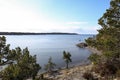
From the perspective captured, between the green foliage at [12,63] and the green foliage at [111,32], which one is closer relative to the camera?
the green foliage at [12,63]

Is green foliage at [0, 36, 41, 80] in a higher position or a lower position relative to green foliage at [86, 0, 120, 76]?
lower

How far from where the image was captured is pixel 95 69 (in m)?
38.7

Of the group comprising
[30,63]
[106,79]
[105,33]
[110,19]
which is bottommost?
[106,79]

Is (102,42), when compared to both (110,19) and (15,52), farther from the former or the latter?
(15,52)

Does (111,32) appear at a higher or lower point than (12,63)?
higher

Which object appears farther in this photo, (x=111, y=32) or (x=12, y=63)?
(x=111, y=32)

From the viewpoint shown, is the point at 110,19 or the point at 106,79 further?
the point at 106,79

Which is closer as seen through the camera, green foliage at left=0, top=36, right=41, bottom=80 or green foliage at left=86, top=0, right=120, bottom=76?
green foliage at left=0, top=36, right=41, bottom=80

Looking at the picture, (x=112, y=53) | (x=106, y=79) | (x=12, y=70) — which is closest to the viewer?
(x=12, y=70)

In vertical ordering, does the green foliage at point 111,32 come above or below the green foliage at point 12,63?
above

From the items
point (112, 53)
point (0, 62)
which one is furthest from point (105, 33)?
point (0, 62)

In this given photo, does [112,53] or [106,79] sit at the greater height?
[112,53]

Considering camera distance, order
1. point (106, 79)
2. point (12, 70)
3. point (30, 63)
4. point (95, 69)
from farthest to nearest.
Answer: point (95, 69), point (106, 79), point (30, 63), point (12, 70)

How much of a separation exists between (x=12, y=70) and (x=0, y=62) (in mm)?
2016
